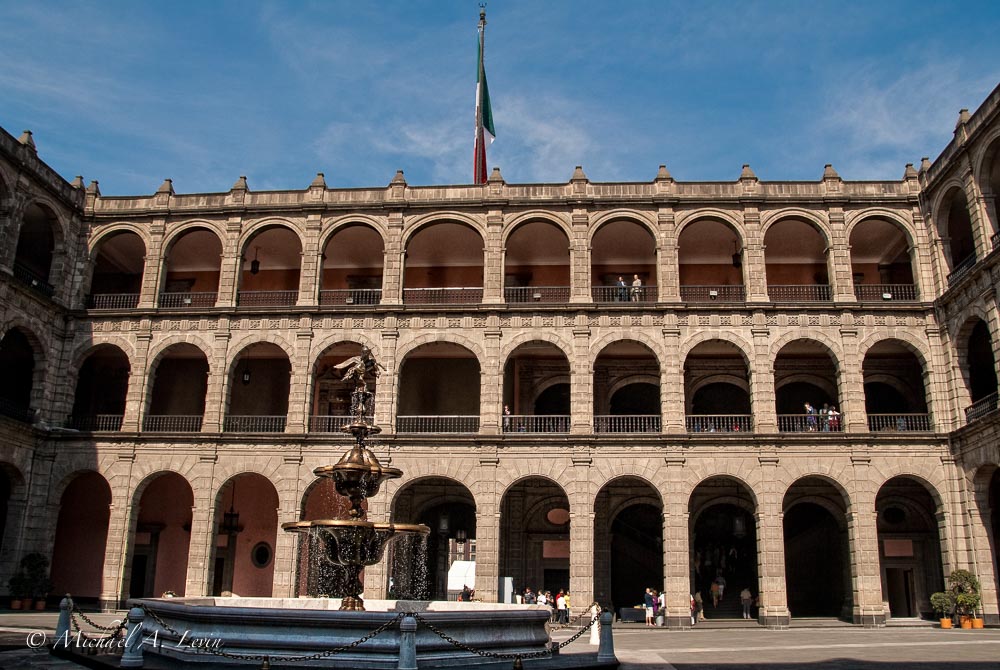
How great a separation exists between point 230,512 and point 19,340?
30.8ft

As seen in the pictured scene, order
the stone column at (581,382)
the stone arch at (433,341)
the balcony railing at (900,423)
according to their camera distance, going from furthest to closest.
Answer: the stone arch at (433,341) → the stone column at (581,382) → the balcony railing at (900,423)

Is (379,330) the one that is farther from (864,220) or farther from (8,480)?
(864,220)

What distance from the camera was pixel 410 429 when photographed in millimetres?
28922

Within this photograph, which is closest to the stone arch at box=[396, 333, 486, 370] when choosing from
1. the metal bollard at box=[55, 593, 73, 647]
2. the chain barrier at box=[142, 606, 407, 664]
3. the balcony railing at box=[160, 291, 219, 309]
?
the balcony railing at box=[160, 291, 219, 309]

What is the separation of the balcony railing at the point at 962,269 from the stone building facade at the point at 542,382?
0.24 metres

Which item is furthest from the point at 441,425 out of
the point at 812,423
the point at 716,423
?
the point at 812,423

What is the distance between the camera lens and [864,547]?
82.7 ft

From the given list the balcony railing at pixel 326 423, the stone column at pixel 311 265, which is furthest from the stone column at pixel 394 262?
the balcony railing at pixel 326 423

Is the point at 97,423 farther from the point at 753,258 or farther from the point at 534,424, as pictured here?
the point at 753,258

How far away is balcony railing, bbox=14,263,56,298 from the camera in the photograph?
90.7 feet

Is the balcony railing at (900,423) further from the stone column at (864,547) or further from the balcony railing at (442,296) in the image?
the balcony railing at (442,296)

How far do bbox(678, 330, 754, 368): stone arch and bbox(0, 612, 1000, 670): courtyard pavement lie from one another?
808 cm

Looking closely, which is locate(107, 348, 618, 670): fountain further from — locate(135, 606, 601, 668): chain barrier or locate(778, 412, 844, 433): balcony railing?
locate(778, 412, 844, 433): balcony railing

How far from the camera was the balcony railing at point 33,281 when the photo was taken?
27641 millimetres
